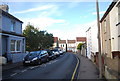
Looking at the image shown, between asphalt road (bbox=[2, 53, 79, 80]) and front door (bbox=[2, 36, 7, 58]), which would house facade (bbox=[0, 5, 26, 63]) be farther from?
asphalt road (bbox=[2, 53, 79, 80])

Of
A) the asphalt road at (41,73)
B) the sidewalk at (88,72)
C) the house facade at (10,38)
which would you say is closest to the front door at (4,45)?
the house facade at (10,38)

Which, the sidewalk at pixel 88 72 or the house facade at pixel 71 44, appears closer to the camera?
the sidewalk at pixel 88 72

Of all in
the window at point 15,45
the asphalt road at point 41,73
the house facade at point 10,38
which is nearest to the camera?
the asphalt road at point 41,73

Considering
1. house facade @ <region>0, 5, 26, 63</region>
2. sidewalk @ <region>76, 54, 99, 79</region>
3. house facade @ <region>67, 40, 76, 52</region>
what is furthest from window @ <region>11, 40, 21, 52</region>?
house facade @ <region>67, 40, 76, 52</region>

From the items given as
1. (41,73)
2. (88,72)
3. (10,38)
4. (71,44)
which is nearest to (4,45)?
(10,38)

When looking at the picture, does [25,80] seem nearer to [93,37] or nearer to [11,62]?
[11,62]

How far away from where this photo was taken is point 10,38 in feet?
72.7

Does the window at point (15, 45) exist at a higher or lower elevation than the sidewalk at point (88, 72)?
higher

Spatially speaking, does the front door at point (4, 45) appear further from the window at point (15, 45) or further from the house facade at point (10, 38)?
the window at point (15, 45)

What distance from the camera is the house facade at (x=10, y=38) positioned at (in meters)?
21.1

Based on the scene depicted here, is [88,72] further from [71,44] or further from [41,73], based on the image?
[71,44]

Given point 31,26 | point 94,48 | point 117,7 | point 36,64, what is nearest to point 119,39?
point 117,7

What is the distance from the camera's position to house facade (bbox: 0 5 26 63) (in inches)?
832

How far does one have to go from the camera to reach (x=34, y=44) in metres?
40.8
